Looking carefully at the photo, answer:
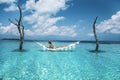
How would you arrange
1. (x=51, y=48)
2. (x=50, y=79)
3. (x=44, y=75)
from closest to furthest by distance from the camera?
(x=50, y=79) → (x=44, y=75) → (x=51, y=48)

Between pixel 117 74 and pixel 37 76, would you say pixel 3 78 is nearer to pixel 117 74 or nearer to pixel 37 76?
pixel 37 76

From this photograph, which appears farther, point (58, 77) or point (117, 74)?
point (117, 74)

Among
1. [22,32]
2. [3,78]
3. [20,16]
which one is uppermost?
[20,16]

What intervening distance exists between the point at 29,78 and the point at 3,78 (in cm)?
159

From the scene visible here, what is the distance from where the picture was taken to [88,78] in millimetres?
15469

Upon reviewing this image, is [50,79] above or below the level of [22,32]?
below

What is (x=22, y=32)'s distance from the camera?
31.8 metres

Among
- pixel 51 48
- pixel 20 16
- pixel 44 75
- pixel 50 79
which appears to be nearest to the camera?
pixel 50 79

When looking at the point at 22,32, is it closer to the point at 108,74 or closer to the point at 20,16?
the point at 20,16

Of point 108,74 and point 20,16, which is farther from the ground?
point 20,16

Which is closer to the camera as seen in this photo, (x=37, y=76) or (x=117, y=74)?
(x=37, y=76)

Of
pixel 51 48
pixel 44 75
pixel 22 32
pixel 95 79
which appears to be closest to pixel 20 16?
pixel 22 32

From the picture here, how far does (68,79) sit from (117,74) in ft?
13.0

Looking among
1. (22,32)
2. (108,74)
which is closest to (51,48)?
(22,32)
